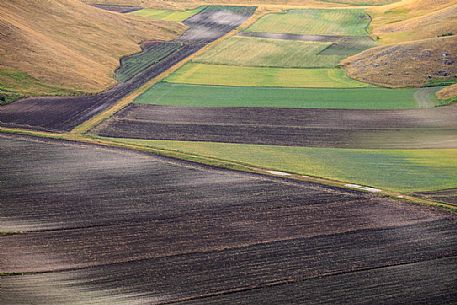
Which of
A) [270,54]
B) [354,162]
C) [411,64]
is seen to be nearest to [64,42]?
[270,54]

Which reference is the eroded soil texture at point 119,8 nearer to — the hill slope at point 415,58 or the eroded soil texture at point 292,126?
the hill slope at point 415,58

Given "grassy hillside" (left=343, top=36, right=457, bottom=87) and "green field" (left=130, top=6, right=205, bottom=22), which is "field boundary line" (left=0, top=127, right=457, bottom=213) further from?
"green field" (left=130, top=6, right=205, bottom=22)

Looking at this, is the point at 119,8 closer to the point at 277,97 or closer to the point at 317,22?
the point at 317,22

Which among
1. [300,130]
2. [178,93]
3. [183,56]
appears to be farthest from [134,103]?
[183,56]

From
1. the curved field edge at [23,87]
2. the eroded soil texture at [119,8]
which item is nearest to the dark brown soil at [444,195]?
the curved field edge at [23,87]

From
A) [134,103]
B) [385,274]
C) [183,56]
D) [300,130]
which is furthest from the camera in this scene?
[183,56]

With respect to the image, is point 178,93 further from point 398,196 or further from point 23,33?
point 398,196
